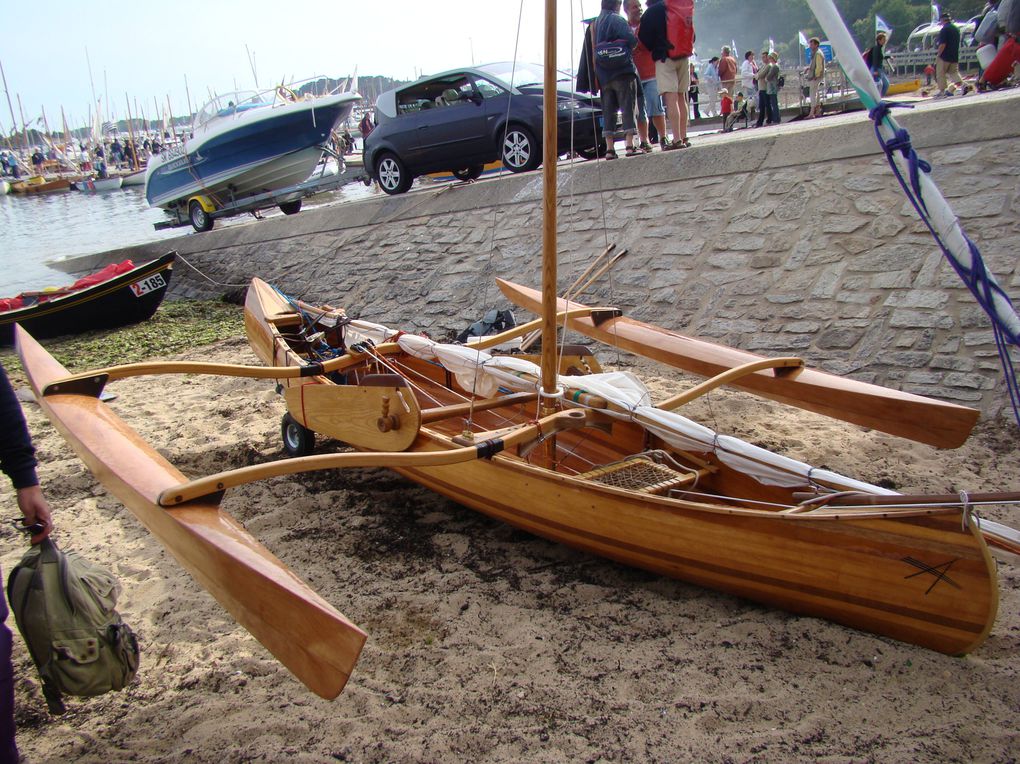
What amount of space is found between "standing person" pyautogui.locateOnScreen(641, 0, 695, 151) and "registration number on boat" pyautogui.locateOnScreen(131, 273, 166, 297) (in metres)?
6.34

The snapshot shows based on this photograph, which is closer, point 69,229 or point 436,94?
point 436,94

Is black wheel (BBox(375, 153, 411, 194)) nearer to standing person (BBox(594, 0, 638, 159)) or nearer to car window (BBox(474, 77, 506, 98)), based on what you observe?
car window (BBox(474, 77, 506, 98))

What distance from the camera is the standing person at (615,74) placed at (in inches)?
309

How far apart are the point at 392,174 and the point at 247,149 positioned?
13.3ft

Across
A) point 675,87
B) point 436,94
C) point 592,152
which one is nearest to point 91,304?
point 436,94

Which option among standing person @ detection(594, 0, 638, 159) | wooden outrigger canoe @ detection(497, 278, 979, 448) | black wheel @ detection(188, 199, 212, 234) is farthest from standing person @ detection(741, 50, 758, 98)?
wooden outrigger canoe @ detection(497, 278, 979, 448)

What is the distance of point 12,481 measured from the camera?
2203 mm

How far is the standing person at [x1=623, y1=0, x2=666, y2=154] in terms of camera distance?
27.4ft

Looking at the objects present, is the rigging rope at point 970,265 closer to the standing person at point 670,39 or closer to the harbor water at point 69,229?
the standing person at point 670,39

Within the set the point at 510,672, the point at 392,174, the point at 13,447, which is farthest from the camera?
the point at 392,174

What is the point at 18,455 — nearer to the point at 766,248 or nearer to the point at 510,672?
the point at 510,672

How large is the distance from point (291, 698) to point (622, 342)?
2979mm

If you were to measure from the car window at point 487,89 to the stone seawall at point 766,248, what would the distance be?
4.27 feet

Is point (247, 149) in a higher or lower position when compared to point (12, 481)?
higher
